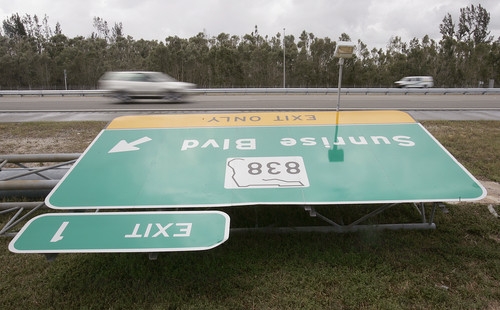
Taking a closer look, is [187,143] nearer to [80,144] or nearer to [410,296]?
[410,296]

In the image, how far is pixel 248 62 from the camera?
5569cm

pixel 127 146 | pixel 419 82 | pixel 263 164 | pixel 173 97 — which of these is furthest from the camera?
pixel 419 82

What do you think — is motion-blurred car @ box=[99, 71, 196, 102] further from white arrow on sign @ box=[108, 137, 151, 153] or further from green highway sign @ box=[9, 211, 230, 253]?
green highway sign @ box=[9, 211, 230, 253]

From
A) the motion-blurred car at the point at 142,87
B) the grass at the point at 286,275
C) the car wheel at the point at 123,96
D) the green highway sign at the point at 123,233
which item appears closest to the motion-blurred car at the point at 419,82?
the motion-blurred car at the point at 142,87

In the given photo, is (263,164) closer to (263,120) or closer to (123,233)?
(263,120)

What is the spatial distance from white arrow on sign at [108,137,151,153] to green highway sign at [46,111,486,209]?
12mm

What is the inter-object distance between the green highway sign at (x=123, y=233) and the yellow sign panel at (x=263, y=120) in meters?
1.81

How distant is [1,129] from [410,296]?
39.8 ft

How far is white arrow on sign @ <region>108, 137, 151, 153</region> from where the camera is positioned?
437 cm

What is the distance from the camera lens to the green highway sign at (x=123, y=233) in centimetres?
289

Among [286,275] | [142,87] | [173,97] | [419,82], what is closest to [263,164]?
[286,275]

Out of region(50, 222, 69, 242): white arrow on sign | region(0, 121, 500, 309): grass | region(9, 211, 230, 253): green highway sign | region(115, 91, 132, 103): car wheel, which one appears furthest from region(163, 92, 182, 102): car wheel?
region(50, 222, 69, 242): white arrow on sign

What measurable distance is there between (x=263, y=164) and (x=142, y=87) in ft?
50.5

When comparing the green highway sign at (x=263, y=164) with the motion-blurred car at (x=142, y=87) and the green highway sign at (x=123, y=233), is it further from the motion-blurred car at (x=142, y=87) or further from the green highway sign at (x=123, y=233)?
the motion-blurred car at (x=142, y=87)
